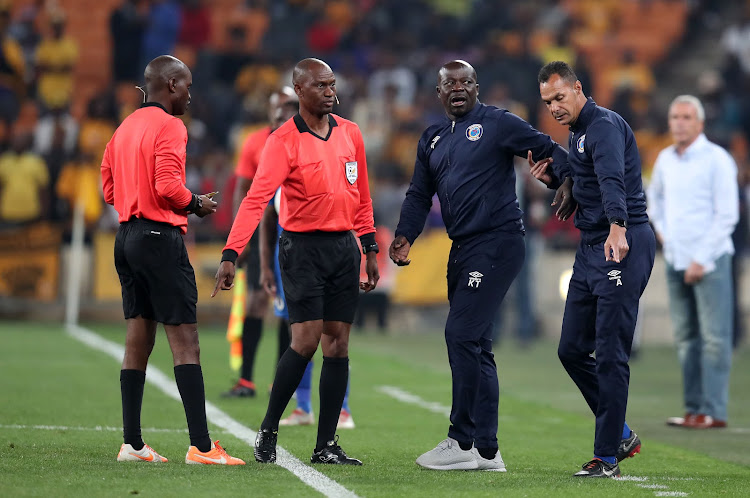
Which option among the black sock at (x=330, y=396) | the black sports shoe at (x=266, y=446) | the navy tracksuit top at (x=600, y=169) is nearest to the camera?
the navy tracksuit top at (x=600, y=169)

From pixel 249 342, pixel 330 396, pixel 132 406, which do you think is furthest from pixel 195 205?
pixel 249 342

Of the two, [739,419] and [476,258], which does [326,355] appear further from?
[739,419]

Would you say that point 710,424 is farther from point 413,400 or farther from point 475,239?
point 475,239

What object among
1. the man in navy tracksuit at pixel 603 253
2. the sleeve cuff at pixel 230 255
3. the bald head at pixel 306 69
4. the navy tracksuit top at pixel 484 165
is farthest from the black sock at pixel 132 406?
the man in navy tracksuit at pixel 603 253

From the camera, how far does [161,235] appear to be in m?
6.88

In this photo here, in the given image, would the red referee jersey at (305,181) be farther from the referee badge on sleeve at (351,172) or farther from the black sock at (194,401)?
the black sock at (194,401)

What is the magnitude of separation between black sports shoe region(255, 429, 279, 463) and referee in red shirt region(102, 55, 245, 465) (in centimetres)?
11

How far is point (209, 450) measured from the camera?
6938 millimetres

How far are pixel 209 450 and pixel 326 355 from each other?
826 mm

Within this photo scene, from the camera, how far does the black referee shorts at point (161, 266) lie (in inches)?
270

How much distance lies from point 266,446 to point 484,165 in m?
1.96

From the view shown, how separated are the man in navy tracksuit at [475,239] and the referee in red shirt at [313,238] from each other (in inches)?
18.0

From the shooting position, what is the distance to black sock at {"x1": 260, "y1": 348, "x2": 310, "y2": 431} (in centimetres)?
695

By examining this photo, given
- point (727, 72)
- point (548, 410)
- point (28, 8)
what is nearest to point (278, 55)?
point (28, 8)
